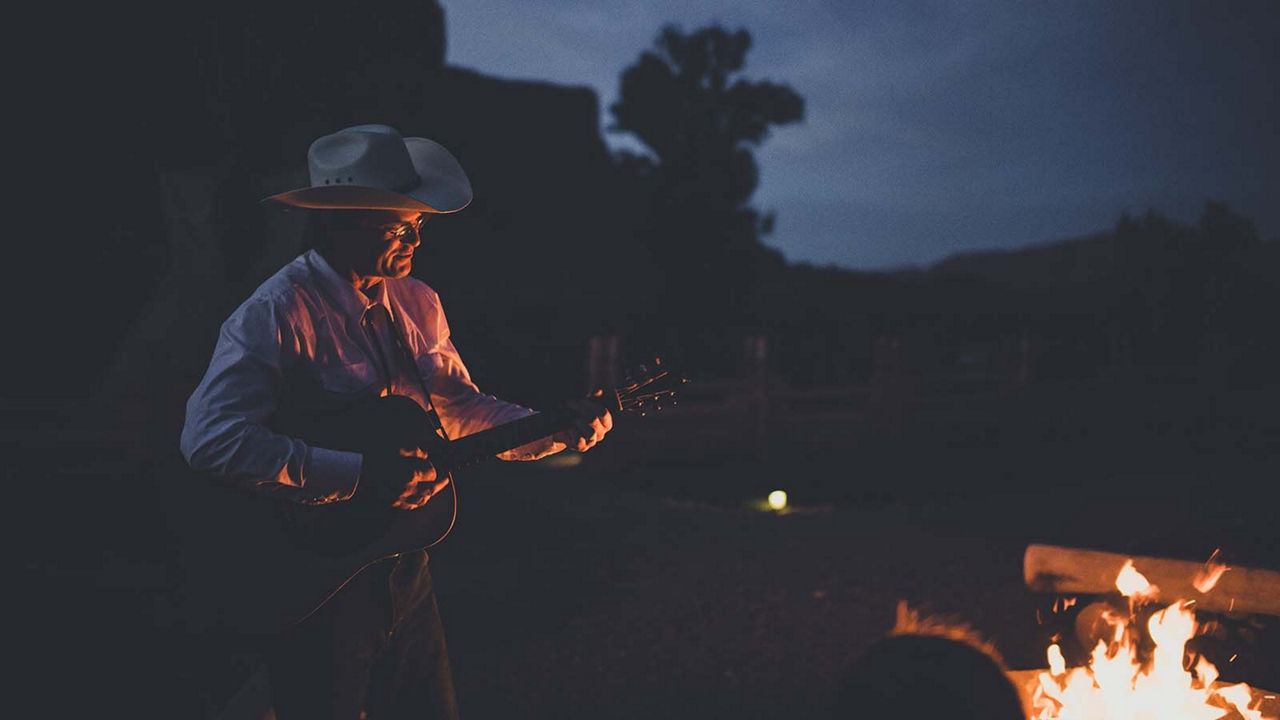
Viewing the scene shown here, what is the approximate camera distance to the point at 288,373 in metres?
2.00

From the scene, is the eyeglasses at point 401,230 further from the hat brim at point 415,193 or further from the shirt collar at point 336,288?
the shirt collar at point 336,288

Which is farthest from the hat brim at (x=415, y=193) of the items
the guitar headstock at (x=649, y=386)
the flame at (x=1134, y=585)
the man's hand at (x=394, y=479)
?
the flame at (x=1134, y=585)

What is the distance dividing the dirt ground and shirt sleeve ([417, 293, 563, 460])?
826 mm

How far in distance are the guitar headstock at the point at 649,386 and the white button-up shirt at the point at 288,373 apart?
622 mm

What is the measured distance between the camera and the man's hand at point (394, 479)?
2000 mm

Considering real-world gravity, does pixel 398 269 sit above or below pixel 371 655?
above

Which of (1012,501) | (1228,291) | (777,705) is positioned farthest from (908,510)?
(1228,291)

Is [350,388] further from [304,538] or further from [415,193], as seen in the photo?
[415,193]

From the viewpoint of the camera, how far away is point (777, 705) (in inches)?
154

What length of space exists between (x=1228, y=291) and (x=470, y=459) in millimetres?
24294

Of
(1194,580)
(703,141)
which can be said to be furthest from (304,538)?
(703,141)

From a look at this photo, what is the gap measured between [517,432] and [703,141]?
21307mm

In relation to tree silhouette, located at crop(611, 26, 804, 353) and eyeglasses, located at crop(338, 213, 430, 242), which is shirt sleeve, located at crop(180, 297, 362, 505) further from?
tree silhouette, located at crop(611, 26, 804, 353)

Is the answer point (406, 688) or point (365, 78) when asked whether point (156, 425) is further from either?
point (406, 688)
